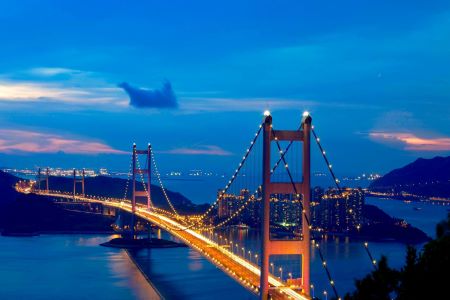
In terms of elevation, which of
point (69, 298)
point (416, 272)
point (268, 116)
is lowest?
point (69, 298)

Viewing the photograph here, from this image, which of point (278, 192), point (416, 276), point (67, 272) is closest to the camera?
point (416, 276)

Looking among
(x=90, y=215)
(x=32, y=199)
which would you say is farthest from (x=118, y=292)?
(x=32, y=199)

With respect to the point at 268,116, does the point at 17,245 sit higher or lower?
lower

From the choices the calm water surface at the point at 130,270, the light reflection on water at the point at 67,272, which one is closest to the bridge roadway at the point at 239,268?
the calm water surface at the point at 130,270

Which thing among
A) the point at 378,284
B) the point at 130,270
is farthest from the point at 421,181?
the point at 378,284

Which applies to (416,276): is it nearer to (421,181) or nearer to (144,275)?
(144,275)

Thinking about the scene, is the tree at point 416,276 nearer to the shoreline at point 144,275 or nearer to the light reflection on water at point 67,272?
the shoreline at point 144,275

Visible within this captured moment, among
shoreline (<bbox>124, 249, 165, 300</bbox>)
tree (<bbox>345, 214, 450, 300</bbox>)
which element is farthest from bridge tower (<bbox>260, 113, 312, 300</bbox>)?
shoreline (<bbox>124, 249, 165, 300</bbox>)

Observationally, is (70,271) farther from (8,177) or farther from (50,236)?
(8,177)
